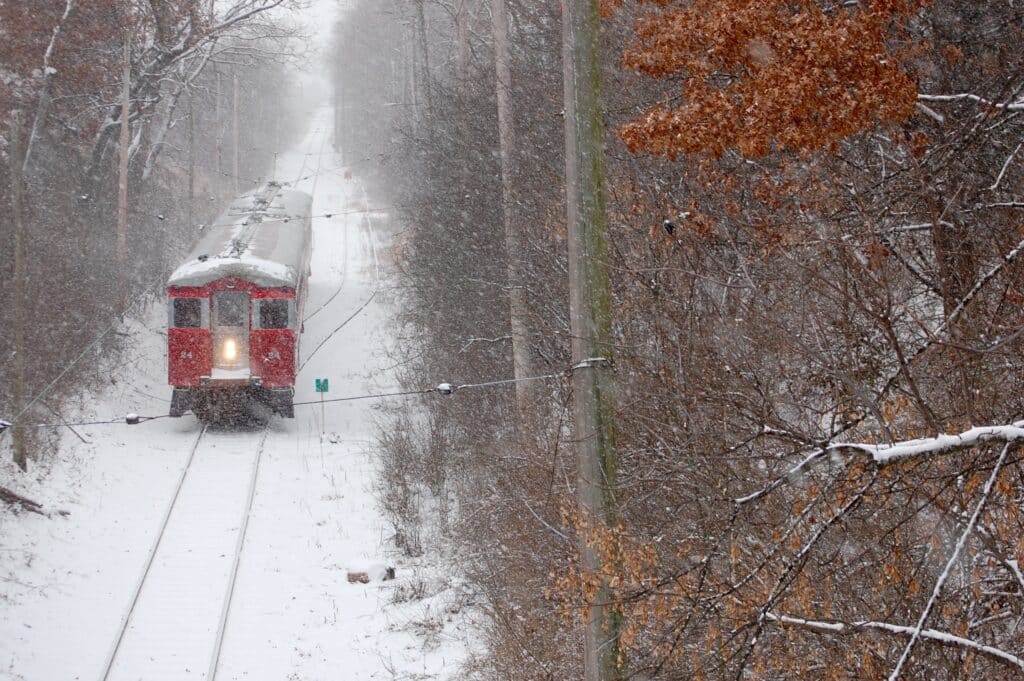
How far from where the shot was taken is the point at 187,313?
19172mm

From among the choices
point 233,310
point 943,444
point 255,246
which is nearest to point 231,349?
point 233,310

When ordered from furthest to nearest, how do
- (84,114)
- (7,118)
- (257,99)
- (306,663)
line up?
(257,99), (84,114), (7,118), (306,663)

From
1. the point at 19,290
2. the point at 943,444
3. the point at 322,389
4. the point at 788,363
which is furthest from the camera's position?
the point at 322,389

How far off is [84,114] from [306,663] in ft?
66.3

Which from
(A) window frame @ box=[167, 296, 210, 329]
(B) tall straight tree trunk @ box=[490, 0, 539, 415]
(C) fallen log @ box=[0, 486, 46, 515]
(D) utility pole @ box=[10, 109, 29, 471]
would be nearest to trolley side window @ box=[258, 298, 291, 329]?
(A) window frame @ box=[167, 296, 210, 329]

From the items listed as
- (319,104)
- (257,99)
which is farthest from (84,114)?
(319,104)

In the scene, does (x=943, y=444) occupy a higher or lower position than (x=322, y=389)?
higher

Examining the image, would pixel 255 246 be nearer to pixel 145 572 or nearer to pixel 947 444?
pixel 145 572

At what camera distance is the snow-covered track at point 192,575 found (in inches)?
450

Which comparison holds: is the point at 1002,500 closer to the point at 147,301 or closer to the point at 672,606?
the point at 672,606

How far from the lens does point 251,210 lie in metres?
25.8

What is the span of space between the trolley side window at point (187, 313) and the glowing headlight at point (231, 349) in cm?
65

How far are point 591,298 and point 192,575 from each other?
30.9 ft

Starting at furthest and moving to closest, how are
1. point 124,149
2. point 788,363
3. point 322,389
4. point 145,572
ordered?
1. point 124,149
2. point 322,389
3. point 145,572
4. point 788,363
